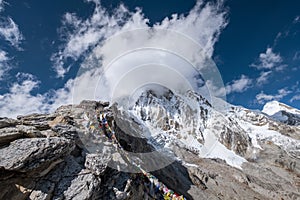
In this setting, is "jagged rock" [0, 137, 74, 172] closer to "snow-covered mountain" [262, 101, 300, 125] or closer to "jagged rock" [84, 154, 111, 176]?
"jagged rock" [84, 154, 111, 176]

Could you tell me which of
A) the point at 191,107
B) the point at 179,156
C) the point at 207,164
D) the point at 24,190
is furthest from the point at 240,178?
the point at 191,107

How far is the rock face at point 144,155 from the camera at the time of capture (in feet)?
29.8

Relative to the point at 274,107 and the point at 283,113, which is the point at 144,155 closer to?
the point at 283,113

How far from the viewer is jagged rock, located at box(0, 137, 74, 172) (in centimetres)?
832

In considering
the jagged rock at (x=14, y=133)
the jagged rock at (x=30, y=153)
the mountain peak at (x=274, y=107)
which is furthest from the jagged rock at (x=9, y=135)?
the mountain peak at (x=274, y=107)

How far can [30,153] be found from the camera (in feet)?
28.7

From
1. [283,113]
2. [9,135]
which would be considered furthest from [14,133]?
[283,113]

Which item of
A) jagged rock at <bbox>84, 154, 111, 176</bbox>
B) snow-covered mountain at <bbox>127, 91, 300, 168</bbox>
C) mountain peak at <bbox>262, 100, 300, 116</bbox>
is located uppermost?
mountain peak at <bbox>262, 100, 300, 116</bbox>

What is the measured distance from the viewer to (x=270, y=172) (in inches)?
1975

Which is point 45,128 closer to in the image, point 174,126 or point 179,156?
point 179,156

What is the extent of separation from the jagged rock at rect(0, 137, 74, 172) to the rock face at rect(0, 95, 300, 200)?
39 mm

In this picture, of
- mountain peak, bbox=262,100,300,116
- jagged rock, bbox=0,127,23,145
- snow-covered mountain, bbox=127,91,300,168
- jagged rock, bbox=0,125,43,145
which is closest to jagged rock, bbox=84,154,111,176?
jagged rock, bbox=0,125,43,145

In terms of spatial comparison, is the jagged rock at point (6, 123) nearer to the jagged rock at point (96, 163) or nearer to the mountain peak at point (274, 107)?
the jagged rock at point (96, 163)

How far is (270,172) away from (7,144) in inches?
2322
